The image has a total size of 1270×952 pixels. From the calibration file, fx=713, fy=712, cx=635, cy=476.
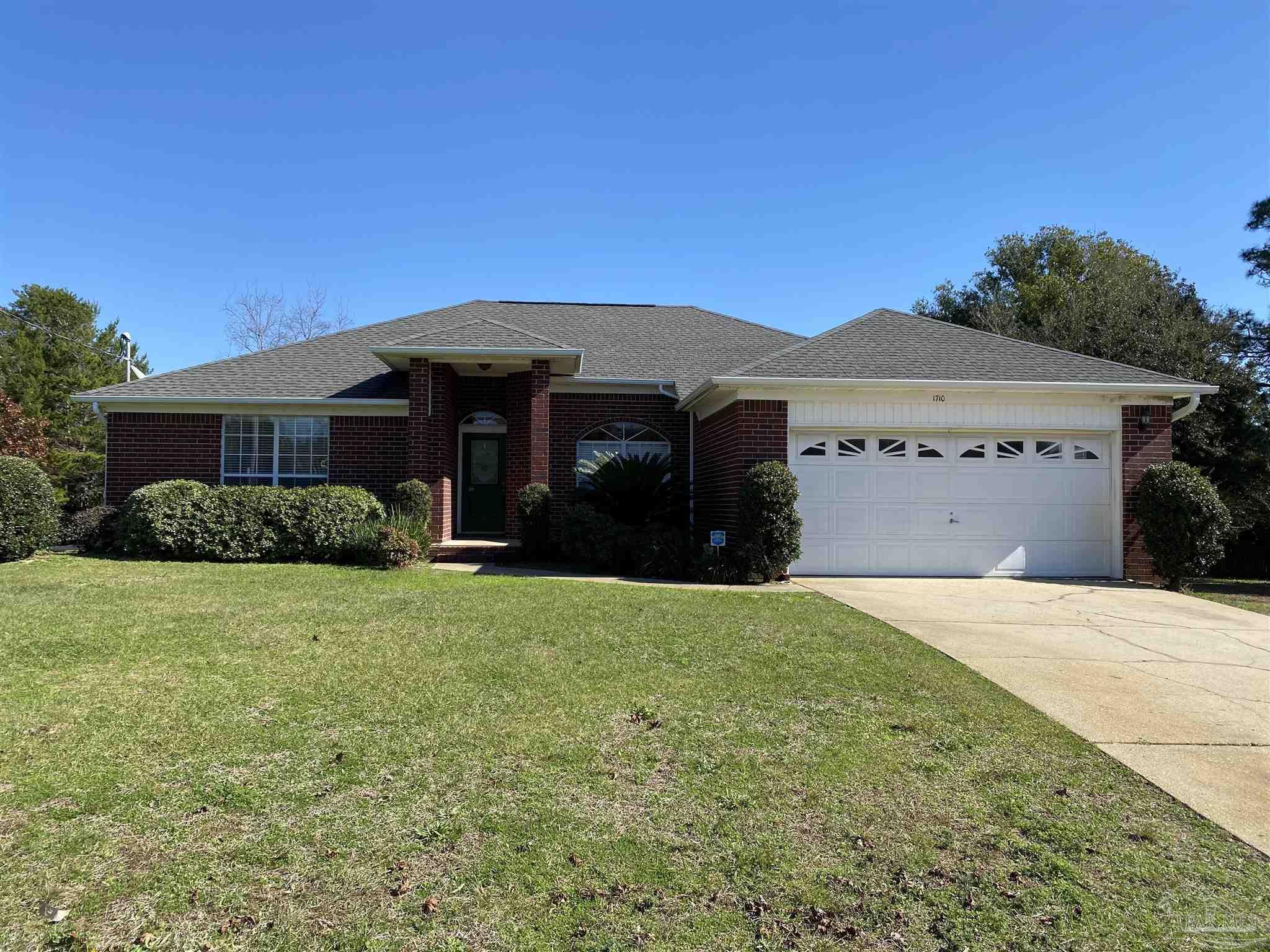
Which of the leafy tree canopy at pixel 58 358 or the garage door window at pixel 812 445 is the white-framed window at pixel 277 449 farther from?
the leafy tree canopy at pixel 58 358

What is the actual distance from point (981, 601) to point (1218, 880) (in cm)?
660

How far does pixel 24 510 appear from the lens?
35.4 ft

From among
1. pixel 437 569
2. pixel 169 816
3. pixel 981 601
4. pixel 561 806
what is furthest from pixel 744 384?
pixel 169 816

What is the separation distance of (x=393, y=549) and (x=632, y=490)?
154 inches

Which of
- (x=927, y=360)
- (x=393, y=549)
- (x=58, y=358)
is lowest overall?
(x=393, y=549)

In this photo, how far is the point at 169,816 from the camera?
3082 mm

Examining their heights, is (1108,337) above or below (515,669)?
above

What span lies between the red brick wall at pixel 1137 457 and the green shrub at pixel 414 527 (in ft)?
37.0

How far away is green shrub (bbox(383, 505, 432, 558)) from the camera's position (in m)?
11.5

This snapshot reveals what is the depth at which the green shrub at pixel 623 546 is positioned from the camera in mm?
11156

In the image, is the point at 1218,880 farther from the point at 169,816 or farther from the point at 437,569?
the point at 437,569

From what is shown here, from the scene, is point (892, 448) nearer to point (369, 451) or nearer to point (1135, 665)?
point (1135, 665)

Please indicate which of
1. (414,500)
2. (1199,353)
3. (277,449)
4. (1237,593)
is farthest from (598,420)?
(1199,353)

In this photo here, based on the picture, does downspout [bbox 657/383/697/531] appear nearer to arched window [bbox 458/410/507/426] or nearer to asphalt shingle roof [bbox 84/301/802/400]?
asphalt shingle roof [bbox 84/301/802/400]
